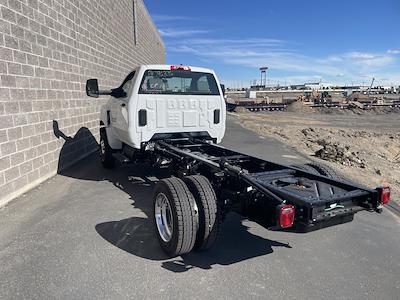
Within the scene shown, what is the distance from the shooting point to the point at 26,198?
18.9 ft

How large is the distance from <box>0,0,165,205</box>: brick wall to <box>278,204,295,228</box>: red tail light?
4584mm

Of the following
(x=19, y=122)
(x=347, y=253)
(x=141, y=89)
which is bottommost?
(x=347, y=253)

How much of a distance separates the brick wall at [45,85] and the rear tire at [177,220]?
123 inches

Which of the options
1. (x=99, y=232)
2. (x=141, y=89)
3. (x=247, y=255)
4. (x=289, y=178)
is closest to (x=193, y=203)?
(x=247, y=255)

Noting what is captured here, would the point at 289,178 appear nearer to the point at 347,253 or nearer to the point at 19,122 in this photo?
the point at 347,253

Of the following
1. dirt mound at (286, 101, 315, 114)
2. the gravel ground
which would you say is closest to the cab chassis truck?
the gravel ground

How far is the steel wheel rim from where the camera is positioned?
3878 millimetres

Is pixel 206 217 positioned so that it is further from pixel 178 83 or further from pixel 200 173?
pixel 178 83

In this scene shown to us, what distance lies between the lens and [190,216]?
3467 millimetres

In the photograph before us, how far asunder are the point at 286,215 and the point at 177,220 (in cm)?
113

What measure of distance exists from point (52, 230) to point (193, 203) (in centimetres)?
218

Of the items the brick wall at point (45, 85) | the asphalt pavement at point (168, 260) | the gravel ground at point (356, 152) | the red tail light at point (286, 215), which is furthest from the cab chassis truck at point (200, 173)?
the gravel ground at point (356, 152)

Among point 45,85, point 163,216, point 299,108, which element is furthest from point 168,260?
point 299,108

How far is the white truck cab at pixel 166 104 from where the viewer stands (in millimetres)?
6090
